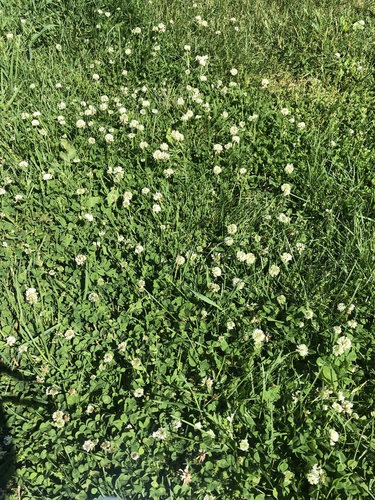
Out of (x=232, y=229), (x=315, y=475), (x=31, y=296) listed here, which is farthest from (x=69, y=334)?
(x=315, y=475)

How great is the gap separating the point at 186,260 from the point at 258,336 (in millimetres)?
695

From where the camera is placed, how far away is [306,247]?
2.81 meters

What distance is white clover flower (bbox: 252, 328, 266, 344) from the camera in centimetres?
233

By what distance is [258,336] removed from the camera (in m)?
2.34

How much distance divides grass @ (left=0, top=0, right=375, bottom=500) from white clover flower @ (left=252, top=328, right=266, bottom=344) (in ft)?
0.04

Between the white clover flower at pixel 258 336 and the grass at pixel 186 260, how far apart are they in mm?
13

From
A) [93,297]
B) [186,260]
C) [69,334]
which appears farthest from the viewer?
[186,260]

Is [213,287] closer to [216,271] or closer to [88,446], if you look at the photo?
[216,271]

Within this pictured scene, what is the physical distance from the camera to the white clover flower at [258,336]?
7.66 feet

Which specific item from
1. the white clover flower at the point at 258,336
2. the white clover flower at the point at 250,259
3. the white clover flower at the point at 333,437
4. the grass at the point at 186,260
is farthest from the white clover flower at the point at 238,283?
the white clover flower at the point at 333,437

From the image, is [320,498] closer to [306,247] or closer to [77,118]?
[306,247]

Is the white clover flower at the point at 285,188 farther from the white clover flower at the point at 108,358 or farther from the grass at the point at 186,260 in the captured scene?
the white clover flower at the point at 108,358

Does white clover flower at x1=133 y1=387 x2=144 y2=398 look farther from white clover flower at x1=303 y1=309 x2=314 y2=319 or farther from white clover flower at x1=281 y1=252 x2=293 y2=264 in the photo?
white clover flower at x1=281 y1=252 x2=293 y2=264

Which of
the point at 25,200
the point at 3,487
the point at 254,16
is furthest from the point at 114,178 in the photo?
the point at 254,16
